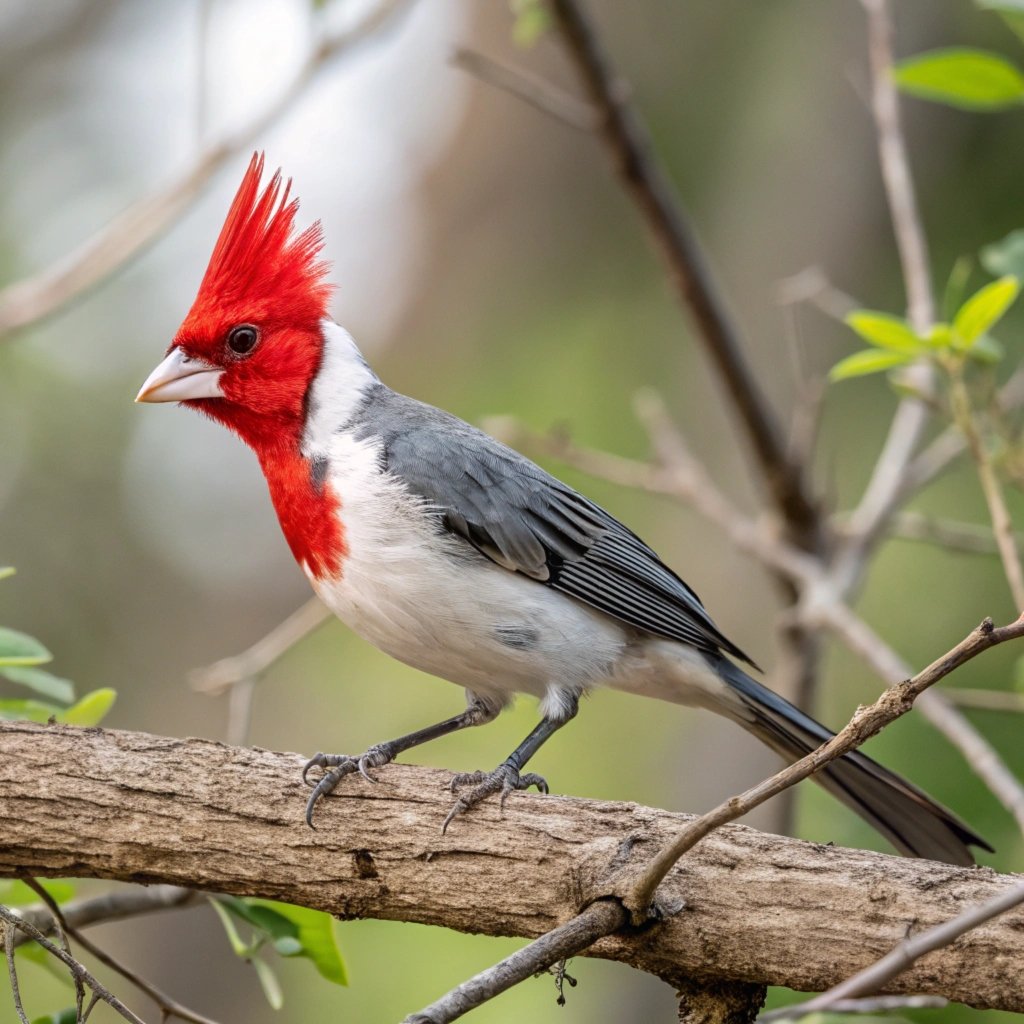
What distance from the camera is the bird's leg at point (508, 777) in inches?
117

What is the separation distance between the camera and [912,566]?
6.43 m

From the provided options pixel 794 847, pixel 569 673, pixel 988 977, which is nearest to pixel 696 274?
pixel 569 673

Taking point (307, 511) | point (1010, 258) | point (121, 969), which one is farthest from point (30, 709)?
point (1010, 258)

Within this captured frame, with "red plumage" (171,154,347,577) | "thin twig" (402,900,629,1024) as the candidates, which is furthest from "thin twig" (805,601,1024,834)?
"red plumage" (171,154,347,577)

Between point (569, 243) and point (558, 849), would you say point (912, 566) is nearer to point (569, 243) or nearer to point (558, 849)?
point (569, 243)

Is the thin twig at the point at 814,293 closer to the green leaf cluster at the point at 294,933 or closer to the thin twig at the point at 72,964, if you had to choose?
the green leaf cluster at the point at 294,933

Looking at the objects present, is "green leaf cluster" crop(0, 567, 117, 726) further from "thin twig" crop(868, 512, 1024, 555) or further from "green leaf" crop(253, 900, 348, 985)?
"thin twig" crop(868, 512, 1024, 555)

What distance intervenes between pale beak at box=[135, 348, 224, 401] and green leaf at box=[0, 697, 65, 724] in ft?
3.76

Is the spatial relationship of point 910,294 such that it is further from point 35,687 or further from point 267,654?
point 35,687

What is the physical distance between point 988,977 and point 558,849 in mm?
887

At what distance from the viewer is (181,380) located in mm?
4008

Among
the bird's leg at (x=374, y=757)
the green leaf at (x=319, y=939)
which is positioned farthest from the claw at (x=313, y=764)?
the green leaf at (x=319, y=939)

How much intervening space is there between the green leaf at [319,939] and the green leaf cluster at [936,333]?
181 centimetres

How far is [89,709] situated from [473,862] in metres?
1.01
